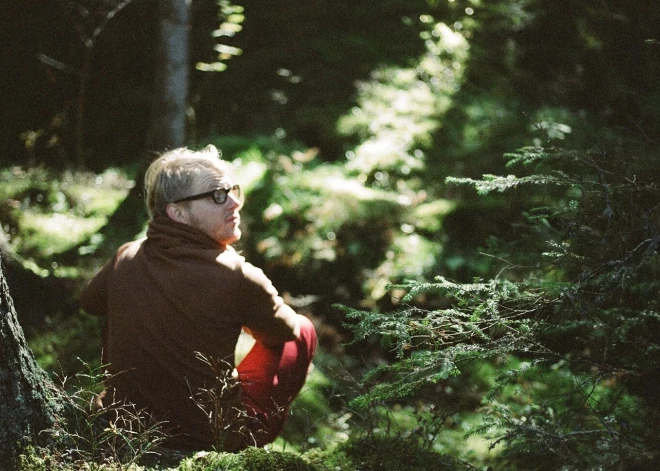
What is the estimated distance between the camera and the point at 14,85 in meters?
8.66

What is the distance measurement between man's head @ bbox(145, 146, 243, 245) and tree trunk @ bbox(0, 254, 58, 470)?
3.06 feet

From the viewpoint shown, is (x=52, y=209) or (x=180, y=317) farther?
(x=52, y=209)

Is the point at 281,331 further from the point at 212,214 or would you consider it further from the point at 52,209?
the point at 52,209

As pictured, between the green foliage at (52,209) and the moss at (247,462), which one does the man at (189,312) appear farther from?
the green foliage at (52,209)

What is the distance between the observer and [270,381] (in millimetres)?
3148

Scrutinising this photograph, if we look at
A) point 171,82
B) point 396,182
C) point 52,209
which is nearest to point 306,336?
point 171,82

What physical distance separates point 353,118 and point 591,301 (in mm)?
6994

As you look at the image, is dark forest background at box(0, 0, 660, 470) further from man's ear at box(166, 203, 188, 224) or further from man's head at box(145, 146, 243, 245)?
man's ear at box(166, 203, 188, 224)

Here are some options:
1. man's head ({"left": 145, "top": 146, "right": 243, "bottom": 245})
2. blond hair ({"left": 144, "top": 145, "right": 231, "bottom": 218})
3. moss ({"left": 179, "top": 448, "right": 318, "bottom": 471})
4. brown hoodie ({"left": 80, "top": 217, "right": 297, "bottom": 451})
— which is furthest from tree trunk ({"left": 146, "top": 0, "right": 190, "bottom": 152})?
moss ({"left": 179, "top": 448, "right": 318, "bottom": 471})

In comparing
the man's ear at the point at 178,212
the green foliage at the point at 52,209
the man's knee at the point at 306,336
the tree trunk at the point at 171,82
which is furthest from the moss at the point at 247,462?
the tree trunk at the point at 171,82

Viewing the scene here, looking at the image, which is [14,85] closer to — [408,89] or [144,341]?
[408,89]

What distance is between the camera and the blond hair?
300 cm

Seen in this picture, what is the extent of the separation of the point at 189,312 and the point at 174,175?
2.47 ft

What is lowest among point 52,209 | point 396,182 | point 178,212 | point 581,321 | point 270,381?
point 52,209
